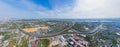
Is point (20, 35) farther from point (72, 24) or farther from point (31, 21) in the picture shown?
point (72, 24)

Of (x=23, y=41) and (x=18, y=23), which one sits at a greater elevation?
(x=18, y=23)

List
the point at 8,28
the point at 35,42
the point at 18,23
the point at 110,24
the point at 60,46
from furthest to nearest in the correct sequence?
the point at 110,24 < the point at 18,23 < the point at 8,28 < the point at 35,42 < the point at 60,46

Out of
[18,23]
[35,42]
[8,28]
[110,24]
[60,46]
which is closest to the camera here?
[60,46]

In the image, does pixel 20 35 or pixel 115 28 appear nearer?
pixel 20 35

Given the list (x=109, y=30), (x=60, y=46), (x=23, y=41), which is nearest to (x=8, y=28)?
(x=23, y=41)

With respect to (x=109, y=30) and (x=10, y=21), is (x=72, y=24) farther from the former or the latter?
(x=10, y=21)

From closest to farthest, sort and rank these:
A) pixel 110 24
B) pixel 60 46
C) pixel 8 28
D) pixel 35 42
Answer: pixel 60 46 → pixel 35 42 → pixel 8 28 → pixel 110 24

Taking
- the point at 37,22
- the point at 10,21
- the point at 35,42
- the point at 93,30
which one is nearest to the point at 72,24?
the point at 93,30
